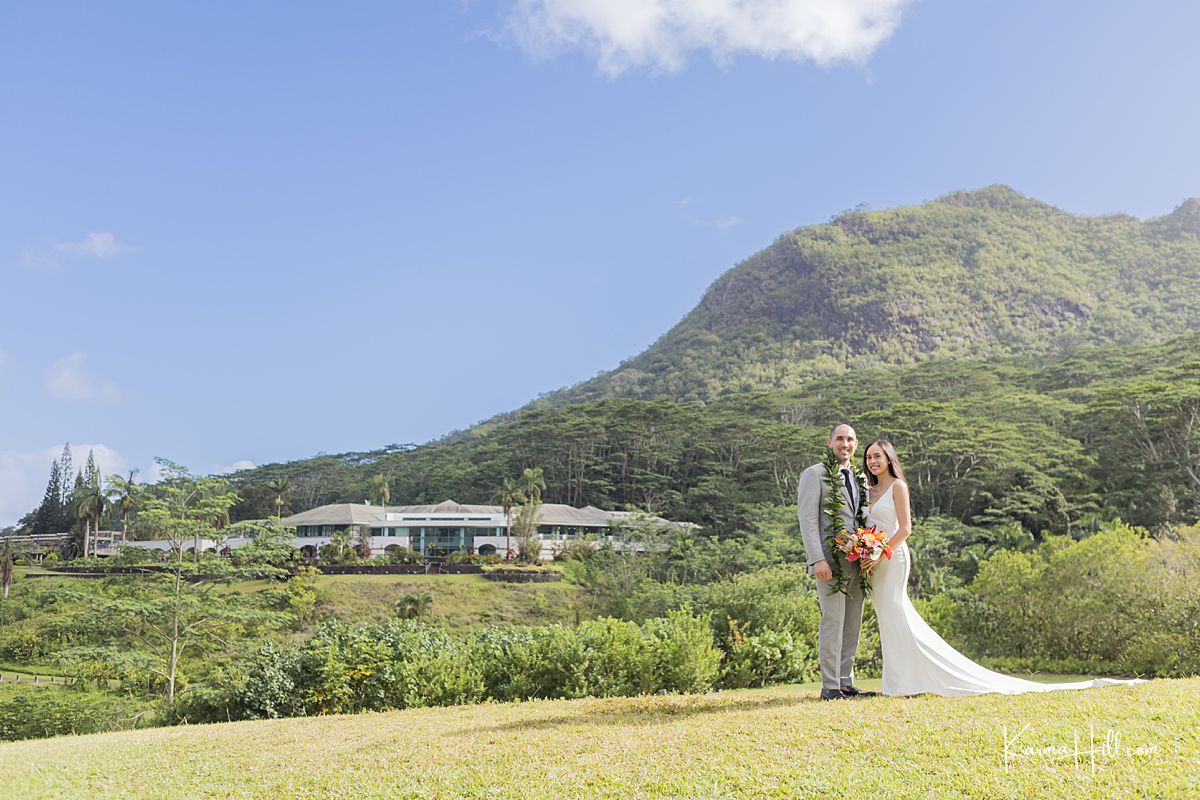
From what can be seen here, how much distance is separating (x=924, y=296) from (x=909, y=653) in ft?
308

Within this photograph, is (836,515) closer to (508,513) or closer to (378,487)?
(508,513)

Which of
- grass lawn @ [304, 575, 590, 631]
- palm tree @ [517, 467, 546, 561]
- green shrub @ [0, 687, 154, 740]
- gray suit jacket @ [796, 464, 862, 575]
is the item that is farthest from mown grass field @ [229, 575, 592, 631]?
gray suit jacket @ [796, 464, 862, 575]

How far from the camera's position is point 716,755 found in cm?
409

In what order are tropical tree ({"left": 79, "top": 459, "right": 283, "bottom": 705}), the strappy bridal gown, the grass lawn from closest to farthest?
1. the strappy bridal gown
2. tropical tree ({"left": 79, "top": 459, "right": 283, "bottom": 705})
3. the grass lawn

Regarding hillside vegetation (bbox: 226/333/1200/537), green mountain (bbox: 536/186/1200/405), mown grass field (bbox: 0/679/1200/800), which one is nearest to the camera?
mown grass field (bbox: 0/679/1200/800)

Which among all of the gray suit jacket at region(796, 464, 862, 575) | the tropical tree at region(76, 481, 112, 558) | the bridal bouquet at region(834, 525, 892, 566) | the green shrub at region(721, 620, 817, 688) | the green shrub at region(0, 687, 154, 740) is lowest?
the green shrub at region(0, 687, 154, 740)

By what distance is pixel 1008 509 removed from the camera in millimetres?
30562

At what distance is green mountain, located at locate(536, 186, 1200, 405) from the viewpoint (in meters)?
83.4

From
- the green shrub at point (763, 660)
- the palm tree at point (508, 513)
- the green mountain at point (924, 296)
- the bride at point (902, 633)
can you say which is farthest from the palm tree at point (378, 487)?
the bride at point (902, 633)

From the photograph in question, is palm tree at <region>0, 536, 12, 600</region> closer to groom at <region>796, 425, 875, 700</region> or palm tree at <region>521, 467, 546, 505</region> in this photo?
palm tree at <region>521, 467, 546, 505</region>

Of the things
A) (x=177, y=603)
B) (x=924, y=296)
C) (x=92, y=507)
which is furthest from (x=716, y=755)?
(x=924, y=296)

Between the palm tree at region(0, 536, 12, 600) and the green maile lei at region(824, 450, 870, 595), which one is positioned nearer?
the green maile lei at region(824, 450, 870, 595)

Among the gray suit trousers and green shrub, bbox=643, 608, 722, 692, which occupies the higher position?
the gray suit trousers

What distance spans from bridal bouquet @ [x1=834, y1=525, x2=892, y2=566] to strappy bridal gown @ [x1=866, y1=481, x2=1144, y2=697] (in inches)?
3.7
